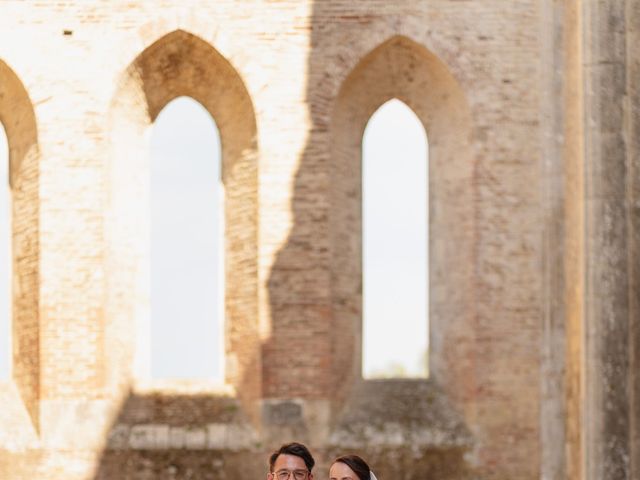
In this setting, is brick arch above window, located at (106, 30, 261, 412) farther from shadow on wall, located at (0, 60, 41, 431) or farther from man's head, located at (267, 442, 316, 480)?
man's head, located at (267, 442, 316, 480)

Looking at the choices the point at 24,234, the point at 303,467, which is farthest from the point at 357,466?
the point at 24,234

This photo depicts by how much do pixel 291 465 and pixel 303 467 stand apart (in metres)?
0.06

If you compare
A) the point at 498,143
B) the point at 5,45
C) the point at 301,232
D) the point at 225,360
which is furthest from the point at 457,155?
the point at 5,45

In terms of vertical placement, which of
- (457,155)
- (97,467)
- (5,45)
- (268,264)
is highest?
(5,45)

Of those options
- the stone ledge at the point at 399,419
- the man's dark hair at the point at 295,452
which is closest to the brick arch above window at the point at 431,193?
the stone ledge at the point at 399,419

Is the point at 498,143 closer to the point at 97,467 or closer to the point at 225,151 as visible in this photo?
the point at 225,151

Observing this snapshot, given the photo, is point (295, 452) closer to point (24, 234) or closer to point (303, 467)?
point (303, 467)

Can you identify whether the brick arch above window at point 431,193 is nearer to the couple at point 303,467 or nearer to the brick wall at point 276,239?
the brick wall at point 276,239

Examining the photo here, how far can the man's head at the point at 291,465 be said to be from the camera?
22.2ft

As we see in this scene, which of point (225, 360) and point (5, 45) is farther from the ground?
point (5, 45)

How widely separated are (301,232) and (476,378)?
1.95 metres

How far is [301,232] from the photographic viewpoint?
12.9 meters

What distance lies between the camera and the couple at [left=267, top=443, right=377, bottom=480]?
6.60 metres

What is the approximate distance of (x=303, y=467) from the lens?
6.82 metres
